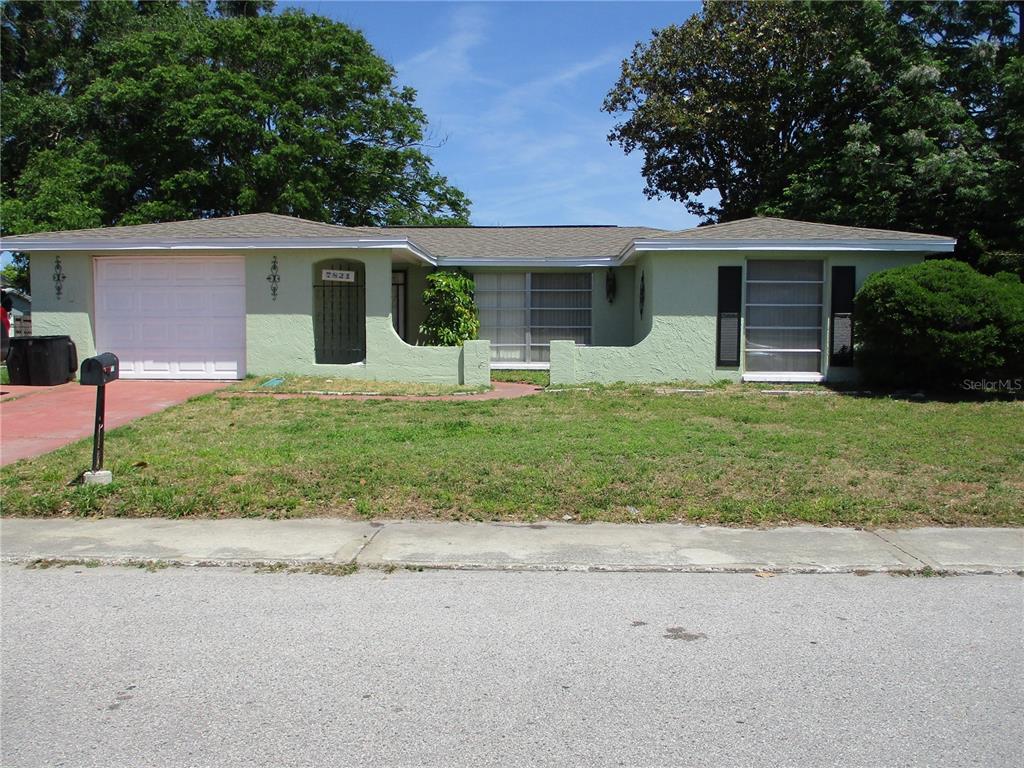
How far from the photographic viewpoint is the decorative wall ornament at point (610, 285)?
1845cm

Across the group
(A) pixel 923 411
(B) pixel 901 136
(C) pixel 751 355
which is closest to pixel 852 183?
(B) pixel 901 136

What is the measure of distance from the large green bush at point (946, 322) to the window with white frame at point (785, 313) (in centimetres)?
162

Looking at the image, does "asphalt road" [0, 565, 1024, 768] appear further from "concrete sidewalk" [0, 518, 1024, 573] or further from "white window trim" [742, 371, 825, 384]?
"white window trim" [742, 371, 825, 384]

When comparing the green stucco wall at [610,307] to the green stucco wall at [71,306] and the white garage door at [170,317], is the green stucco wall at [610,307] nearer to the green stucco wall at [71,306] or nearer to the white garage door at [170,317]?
the white garage door at [170,317]

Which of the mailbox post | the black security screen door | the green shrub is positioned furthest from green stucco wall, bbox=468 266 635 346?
the mailbox post

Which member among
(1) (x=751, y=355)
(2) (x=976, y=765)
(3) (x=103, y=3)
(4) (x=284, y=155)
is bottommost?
(2) (x=976, y=765)

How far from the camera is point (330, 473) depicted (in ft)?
26.1

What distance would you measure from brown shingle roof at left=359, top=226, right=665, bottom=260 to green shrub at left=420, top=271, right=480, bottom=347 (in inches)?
34.1

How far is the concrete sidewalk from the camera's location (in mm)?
5957

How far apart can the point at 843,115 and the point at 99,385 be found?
22.6 m

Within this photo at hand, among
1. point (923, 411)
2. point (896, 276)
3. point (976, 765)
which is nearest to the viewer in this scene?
point (976, 765)

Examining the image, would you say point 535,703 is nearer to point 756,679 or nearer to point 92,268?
point 756,679

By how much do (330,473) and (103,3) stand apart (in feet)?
102

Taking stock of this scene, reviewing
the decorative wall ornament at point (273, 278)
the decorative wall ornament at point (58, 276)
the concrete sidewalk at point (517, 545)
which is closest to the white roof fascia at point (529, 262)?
the decorative wall ornament at point (273, 278)
